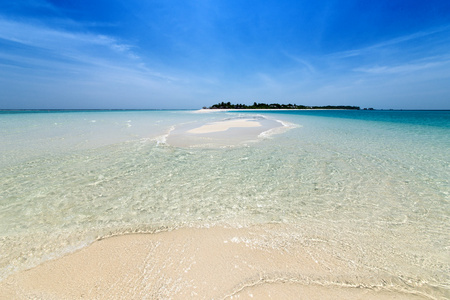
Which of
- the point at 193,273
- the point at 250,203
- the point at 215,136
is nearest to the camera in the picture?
the point at 193,273

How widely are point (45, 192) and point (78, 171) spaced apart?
1483mm

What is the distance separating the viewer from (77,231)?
10.2ft

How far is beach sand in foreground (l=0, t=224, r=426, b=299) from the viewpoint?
2059 millimetres

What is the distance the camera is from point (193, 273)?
230 cm

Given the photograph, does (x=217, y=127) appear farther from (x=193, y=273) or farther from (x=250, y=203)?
(x=193, y=273)

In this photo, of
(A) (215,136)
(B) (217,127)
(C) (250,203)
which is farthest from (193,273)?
(B) (217,127)

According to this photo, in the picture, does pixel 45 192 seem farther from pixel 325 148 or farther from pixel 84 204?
pixel 325 148

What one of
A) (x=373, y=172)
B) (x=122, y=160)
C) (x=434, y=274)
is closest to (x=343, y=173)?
(x=373, y=172)

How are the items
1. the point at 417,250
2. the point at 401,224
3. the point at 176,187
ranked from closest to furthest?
the point at 417,250 < the point at 401,224 < the point at 176,187

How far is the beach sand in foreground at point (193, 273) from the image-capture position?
6.75 ft

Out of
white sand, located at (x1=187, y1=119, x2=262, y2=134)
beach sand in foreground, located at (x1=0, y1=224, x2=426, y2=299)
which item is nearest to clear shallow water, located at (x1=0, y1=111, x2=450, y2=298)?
beach sand in foreground, located at (x1=0, y1=224, x2=426, y2=299)

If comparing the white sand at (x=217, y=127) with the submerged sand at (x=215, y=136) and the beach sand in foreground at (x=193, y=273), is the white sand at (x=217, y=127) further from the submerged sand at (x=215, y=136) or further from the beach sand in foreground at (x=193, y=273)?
the beach sand in foreground at (x=193, y=273)

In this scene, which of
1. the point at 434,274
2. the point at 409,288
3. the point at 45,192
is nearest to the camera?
the point at 409,288

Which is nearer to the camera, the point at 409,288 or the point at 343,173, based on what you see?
the point at 409,288
